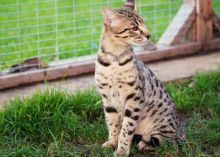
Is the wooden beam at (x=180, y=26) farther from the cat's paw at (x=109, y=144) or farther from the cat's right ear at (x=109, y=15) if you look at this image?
the cat's right ear at (x=109, y=15)

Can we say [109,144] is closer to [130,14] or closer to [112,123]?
[112,123]

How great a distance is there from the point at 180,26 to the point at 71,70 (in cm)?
141

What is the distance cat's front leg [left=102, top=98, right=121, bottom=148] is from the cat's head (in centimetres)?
53

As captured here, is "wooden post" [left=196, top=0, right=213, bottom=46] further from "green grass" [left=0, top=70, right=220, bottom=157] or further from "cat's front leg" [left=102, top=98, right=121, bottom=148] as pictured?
"cat's front leg" [left=102, top=98, right=121, bottom=148]

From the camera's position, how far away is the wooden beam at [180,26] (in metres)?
6.55

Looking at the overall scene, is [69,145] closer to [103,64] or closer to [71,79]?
[103,64]

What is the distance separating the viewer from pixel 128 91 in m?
4.19

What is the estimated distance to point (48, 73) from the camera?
18.7 feet

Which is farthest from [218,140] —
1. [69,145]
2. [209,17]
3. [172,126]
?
[209,17]

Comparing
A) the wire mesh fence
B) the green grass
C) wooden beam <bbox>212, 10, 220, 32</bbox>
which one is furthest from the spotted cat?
wooden beam <bbox>212, 10, 220, 32</bbox>

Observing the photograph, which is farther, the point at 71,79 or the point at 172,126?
the point at 71,79

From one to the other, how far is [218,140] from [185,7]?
95.8 inches

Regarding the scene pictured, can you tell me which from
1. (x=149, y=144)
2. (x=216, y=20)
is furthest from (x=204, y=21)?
(x=149, y=144)

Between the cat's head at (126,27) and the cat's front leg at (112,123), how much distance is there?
1.73 ft
